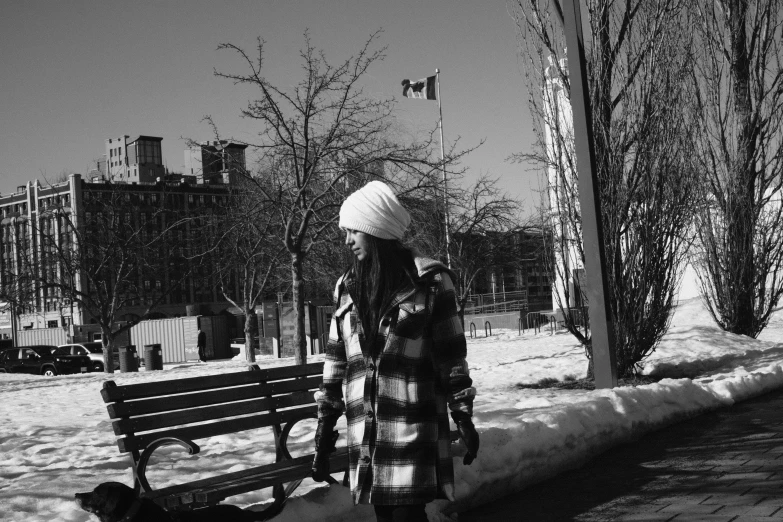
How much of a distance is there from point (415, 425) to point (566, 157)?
32.0ft

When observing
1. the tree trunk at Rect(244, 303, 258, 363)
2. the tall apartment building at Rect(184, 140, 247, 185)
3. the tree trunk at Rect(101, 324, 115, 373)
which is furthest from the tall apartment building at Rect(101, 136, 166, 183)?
the tall apartment building at Rect(184, 140, 247, 185)

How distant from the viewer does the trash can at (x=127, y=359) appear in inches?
1161

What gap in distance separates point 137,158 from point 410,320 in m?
150

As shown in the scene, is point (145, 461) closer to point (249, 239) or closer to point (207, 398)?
point (207, 398)

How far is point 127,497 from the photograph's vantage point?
13.2ft

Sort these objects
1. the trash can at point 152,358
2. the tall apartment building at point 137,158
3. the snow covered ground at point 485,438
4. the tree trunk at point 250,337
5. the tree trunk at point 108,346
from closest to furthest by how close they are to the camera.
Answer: the snow covered ground at point 485,438 → the tree trunk at point 108,346 → the trash can at point 152,358 → the tree trunk at point 250,337 → the tall apartment building at point 137,158

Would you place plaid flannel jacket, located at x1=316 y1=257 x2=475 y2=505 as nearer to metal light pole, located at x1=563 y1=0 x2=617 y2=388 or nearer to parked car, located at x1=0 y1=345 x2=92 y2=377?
metal light pole, located at x1=563 y1=0 x2=617 y2=388

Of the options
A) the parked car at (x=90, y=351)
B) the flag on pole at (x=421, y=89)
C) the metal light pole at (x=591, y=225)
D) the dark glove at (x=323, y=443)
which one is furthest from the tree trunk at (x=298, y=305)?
the flag on pole at (x=421, y=89)

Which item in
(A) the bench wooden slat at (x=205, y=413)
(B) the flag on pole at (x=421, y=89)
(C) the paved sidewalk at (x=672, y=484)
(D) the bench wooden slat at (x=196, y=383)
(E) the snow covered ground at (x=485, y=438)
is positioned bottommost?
(C) the paved sidewalk at (x=672, y=484)

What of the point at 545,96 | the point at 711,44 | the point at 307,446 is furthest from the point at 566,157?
the point at 711,44

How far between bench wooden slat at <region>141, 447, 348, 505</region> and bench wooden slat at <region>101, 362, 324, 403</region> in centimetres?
57

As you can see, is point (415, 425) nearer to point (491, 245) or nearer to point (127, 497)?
point (127, 497)

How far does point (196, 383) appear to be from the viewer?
5.52m

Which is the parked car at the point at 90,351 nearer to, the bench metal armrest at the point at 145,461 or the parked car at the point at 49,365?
the parked car at the point at 49,365
